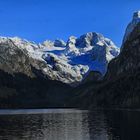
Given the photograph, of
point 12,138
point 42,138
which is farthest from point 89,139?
point 12,138

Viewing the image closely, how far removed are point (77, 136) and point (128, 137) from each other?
2000 cm

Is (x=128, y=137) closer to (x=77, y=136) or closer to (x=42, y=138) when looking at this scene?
(x=77, y=136)

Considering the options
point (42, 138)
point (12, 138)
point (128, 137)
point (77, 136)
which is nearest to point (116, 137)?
point (128, 137)

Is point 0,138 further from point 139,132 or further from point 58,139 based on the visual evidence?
point 139,132

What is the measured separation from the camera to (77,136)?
488 feet

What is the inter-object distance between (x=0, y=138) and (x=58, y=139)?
20.1 metres

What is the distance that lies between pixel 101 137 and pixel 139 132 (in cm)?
1391

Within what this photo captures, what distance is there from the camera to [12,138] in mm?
146125

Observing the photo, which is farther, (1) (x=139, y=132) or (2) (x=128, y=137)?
(1) (x=139, y=132)

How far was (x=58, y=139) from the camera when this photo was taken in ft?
469

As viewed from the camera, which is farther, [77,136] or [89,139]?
[77,136]

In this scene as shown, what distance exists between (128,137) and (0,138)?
143 feet

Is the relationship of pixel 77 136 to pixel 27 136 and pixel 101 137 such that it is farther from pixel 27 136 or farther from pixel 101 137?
pixel 27 136

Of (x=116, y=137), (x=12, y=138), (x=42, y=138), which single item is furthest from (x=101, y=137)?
(x=12, y=138)
